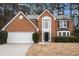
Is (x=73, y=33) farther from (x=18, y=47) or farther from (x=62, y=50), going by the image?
(x=18, y=47)

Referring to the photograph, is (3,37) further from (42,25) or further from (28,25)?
(42,25)

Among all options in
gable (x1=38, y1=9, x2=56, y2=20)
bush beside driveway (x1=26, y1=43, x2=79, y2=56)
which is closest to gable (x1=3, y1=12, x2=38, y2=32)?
gable (x1=38, y1=9, x2=56, y2=20)

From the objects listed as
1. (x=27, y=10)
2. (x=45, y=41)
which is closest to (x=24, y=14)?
(x=27, y=10)

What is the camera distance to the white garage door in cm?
925

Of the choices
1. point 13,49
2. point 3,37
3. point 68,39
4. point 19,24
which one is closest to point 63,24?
point 68,39

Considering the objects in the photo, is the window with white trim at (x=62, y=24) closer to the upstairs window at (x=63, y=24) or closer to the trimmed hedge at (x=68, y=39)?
the upstairs window at (x=63, y=24)

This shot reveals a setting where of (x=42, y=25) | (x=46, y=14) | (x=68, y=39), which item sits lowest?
(x=68, y=39)

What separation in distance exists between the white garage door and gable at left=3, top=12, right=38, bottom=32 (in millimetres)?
95

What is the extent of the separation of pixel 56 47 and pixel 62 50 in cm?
13

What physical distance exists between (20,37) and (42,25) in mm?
507

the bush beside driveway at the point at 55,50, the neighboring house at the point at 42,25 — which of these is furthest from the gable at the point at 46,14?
the bush beside driveway at the point at 55,50

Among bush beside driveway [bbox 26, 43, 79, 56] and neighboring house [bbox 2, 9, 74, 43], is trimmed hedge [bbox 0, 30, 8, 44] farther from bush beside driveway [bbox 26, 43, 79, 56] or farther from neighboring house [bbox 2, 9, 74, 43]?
bush beside driveway [bbox 26, 43, 79, 56]

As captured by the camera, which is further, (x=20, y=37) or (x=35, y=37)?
(x=20, y=37)

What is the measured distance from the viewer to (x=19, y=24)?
9.18 m
